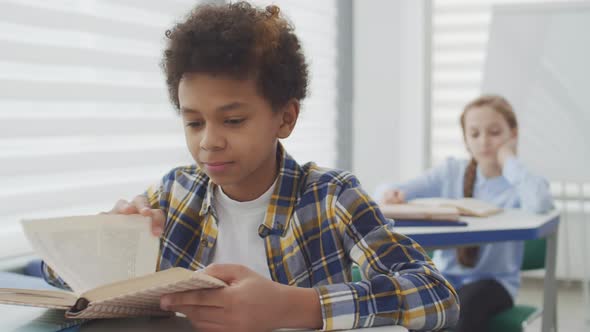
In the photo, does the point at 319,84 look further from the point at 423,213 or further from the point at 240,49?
the point at 240,49

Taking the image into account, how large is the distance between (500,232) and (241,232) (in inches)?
42.8

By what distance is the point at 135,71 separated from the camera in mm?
2412

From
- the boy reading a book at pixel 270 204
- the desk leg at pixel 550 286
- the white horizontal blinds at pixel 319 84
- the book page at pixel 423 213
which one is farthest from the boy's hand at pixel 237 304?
the white horizontal blinds at pixel 319 84

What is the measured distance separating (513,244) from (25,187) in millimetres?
1640

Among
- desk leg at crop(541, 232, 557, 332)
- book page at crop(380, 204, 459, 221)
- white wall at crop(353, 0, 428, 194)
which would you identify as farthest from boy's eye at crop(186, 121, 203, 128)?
white wall at crop(353, 0, 428, 194)

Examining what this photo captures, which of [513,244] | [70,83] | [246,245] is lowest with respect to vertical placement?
[513,244]

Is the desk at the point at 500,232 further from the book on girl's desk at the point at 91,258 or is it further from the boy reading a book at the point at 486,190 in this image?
the book on girl's desk at the point at 91,258

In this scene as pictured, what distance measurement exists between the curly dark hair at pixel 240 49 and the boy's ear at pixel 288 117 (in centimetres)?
2

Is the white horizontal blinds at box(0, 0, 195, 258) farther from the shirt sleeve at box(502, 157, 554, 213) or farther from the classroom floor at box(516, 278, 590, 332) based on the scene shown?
the classroom floor at box(516, 278, 590, 332)

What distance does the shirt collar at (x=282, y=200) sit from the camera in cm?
124

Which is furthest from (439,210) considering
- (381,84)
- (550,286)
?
(381,84)

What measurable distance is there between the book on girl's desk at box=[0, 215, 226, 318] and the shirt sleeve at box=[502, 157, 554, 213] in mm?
1891

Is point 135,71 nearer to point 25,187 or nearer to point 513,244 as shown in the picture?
point 25,187

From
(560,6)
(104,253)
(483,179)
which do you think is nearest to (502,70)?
(560,6)
